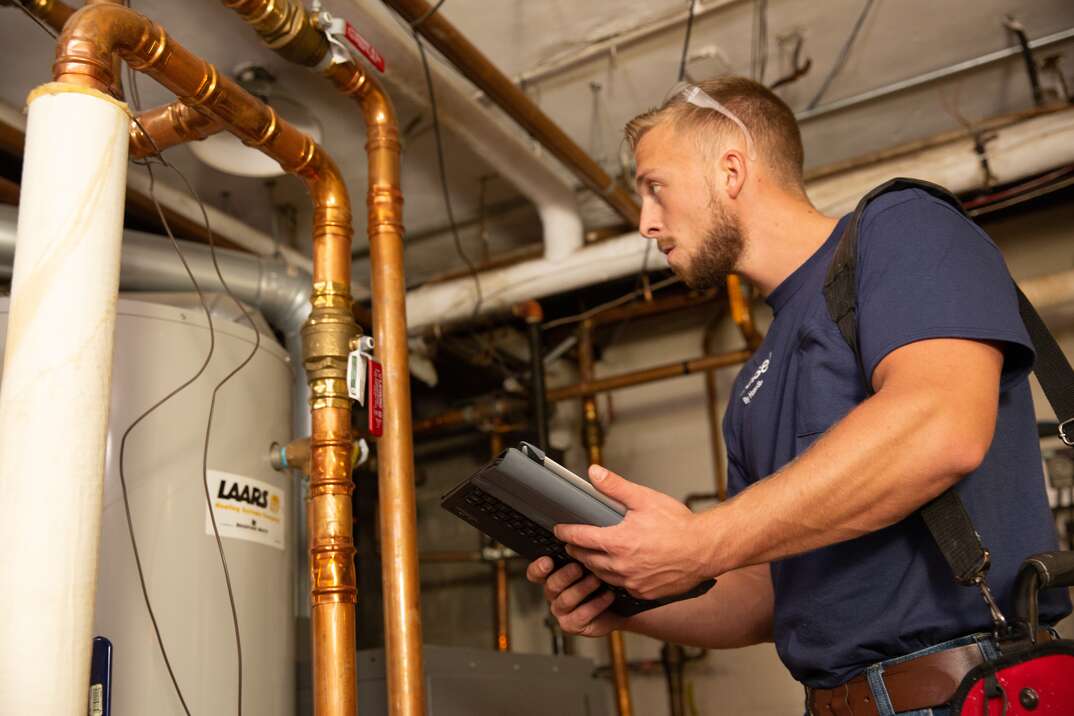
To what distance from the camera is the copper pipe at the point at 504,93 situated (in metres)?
1.74

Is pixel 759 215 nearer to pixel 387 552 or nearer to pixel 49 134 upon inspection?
pixel 387 552

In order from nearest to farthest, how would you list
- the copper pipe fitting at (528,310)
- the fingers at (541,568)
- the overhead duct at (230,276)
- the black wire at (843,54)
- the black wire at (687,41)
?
1. the fingers at (541,568)
2. the overhead duct at (230,276)
3. the black wire at (687,41)
4. the black wire at (843,54)
5. the copper pipe fitting at (528,310)

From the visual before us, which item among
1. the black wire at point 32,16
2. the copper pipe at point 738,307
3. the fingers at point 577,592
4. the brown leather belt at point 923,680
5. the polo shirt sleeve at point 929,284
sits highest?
the black wire at point 32,16

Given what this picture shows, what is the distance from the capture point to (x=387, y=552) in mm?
1479

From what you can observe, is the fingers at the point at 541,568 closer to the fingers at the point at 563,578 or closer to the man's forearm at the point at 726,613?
the fingers at the point at 563,578

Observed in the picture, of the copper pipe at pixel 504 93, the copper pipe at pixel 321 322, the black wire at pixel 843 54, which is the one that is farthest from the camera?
the black wire at pixel 843 54

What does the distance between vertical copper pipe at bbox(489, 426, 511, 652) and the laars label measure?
4.60 ft

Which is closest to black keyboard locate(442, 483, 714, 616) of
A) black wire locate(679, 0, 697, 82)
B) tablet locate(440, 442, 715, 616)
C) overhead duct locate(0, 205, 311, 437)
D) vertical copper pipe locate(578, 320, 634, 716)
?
tablet locate(440, 442, 715, 616)

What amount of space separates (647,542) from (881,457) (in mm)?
231

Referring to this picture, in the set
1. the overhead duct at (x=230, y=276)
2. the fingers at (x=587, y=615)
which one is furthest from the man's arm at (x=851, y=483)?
the overhead duct at (x=230, y=276)

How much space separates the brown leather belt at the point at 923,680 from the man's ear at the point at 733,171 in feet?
2.08

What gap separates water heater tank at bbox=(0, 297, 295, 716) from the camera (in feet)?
A: 4.44

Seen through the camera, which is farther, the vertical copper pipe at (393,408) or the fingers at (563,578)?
the vertical copper pipe at (393,408)

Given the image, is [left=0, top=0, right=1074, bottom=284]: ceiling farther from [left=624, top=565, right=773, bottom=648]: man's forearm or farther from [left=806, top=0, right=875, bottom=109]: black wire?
[left=624, top=565, right=773, bottom=648]: man's forearm
